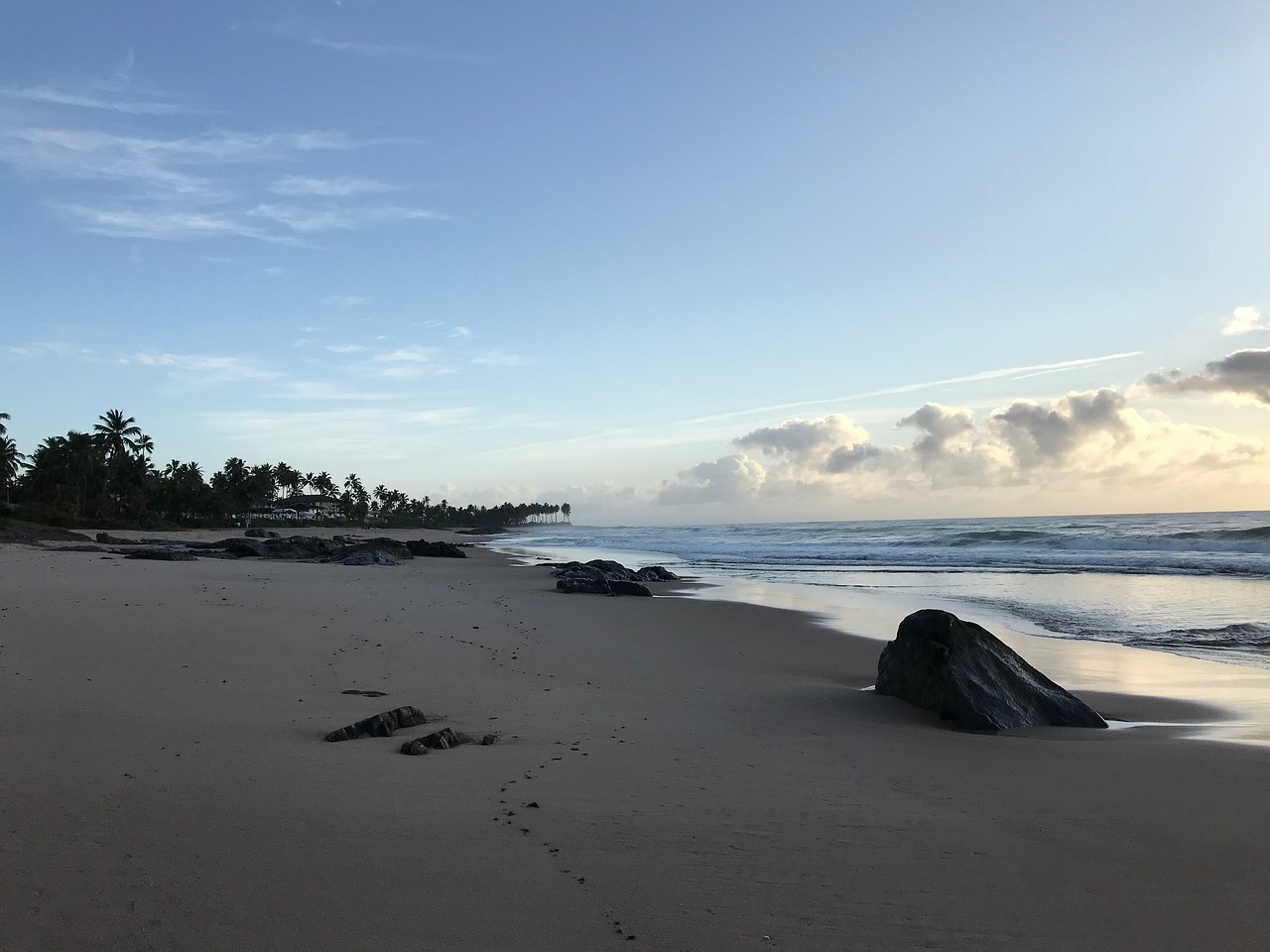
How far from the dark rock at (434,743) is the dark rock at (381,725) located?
0.46 metres

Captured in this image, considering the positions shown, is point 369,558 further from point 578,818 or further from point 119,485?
point 119,485

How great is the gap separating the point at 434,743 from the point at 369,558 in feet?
84.7

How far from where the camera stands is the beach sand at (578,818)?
3.30 metres

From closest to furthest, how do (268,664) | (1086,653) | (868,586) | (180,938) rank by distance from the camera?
(180,938) < (268,664) < (1086,653) < (868,586)

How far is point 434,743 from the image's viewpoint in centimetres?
594

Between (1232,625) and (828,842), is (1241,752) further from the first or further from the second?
(1232,625)

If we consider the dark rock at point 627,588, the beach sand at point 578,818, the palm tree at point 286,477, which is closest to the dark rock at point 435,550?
the dark rock at point 627,588

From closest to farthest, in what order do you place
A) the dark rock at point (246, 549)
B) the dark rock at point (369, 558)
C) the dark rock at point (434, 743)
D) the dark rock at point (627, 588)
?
the dark rock at point (434, 743) → the dark rock at point (627, 588) → the dark rock at point (369, 558) → the dark rock at point (246, 549)

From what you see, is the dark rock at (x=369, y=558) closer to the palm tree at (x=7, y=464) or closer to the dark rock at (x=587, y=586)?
the dark rock at (x=587, y=586)

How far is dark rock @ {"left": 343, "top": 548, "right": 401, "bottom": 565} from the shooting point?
29467 millimetres

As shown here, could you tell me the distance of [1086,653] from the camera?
12617 mm

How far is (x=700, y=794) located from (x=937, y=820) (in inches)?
57.6

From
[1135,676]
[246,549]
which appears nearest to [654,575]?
[246,549]

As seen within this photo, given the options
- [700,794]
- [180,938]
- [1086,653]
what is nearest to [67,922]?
[180,938]
